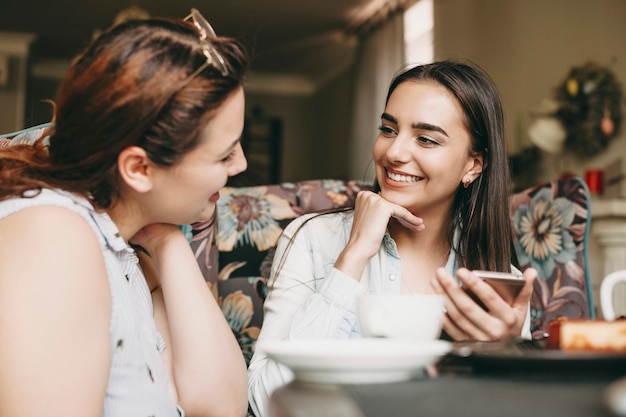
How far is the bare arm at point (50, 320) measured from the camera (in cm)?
85

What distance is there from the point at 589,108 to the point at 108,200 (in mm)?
2921

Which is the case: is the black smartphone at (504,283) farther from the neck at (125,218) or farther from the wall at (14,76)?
the wall at (14,76)

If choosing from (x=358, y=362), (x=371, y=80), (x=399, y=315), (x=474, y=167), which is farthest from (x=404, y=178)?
(x=371, y=80)

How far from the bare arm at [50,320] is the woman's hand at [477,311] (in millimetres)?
455

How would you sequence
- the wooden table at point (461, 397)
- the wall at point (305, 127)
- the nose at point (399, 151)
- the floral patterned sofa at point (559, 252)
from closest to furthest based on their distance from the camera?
the wooden table at point (461, 397) < the nose at point (399, 151) < the floral patterned sofa at point (559, 252) < the wall at point (305, 127)

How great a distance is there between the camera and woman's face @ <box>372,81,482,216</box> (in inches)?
59.8

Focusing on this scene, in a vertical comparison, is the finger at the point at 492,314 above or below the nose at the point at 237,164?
below

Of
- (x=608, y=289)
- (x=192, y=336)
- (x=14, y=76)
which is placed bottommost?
(x=192, y=336)

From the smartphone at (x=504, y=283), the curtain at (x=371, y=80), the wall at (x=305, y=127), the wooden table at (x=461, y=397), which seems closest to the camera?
the wooden table at (x=461, y=397)

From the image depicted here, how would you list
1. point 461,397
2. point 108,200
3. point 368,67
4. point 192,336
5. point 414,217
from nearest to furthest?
point 461,397 < point 108,200 < point 192,336 < point 414,217 < point 368,67

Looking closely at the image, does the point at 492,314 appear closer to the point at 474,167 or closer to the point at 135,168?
the point at 135,168

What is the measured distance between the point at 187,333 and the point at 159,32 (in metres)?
0.50

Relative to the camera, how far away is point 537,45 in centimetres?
399

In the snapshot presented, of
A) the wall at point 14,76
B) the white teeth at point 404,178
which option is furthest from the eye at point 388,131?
the wall at point 14,76
